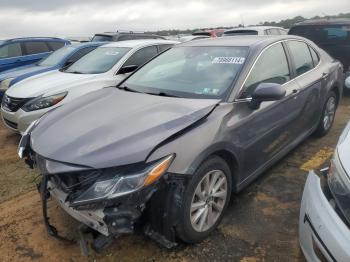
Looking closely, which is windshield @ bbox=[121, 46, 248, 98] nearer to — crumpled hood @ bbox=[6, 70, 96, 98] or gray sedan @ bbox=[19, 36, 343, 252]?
gray sedan @ bbox=[19, 36, 343, 252]

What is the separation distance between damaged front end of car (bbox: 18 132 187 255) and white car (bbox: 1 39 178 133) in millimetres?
2810

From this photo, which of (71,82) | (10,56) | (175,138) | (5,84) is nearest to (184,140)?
(175,138)

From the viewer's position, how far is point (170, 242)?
8.55ft

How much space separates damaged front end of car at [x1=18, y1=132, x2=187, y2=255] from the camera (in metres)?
2.32

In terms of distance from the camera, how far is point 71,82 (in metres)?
5.68

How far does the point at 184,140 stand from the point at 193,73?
1.15 metres

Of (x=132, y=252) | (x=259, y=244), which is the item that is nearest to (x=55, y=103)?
(x=132, y=252)

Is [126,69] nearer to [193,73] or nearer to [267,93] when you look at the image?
[193,73]

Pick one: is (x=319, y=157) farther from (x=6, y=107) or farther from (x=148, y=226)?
(x=6, y=107)

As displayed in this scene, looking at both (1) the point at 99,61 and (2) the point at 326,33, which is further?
(2) the point at 326,33

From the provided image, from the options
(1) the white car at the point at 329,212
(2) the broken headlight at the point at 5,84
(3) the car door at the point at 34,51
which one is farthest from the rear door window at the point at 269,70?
(3) the car door at the point at 34,51

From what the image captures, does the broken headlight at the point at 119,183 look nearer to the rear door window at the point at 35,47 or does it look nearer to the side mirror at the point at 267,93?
the side mirror at the point at 267,93

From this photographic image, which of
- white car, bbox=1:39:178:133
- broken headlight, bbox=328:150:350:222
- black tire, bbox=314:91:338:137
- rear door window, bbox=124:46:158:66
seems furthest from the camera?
rear door window, bbox=124:46:158:66

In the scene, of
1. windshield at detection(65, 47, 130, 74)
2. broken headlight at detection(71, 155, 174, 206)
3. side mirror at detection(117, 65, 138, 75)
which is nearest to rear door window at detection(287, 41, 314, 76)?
broken headlight at detection(71, 155, 174, 206)
